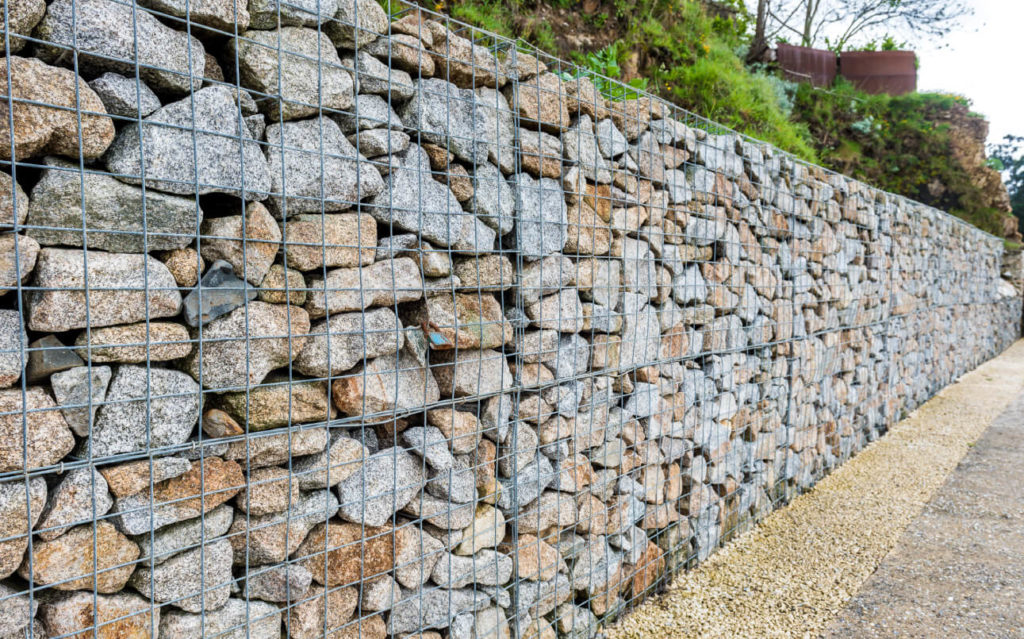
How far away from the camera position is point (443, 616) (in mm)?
2133

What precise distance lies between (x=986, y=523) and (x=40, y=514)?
4793mm

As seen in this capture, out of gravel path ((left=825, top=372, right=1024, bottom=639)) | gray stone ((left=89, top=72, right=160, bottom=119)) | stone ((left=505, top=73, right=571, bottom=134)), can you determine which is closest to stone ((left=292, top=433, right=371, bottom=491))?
gray stone ((left=89, top=72, right=160, bottom=119))

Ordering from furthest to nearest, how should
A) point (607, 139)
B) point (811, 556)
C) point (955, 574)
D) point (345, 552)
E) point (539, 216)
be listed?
point (811, 556)
point (955, 574)
point (607, 139)
point (539, 216)
point (345, 552)

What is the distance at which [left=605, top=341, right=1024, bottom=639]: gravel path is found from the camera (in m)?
2.95

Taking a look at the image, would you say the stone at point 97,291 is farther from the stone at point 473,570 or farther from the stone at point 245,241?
the stone at point 473,570

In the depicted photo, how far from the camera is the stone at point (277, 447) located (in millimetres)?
1651

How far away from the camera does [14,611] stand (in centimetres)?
133

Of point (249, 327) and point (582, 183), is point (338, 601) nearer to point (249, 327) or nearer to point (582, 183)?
point (249, 327)

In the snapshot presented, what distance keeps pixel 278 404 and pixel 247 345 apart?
7.5 inches

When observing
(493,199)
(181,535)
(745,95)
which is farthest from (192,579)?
(745,95)

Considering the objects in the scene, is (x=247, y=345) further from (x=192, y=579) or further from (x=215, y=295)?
(x=192, y=579)

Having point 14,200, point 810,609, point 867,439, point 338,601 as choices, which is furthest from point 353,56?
point 867,439

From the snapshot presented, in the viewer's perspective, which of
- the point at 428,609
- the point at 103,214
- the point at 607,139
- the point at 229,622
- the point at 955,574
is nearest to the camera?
the point at 103,214

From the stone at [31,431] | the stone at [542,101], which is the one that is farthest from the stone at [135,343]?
the stone at [542,101]
